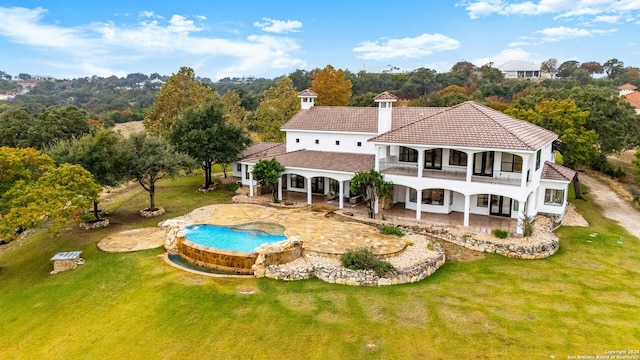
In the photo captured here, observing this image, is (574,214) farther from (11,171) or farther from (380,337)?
(11,171)

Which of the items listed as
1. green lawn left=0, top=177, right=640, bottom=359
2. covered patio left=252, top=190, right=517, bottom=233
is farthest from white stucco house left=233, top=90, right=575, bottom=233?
green lawn left=0, top=177, right=640, bottom=359

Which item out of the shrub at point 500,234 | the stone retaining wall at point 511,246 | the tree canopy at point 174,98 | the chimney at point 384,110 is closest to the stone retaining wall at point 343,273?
the stone retaining wall at point 511,246

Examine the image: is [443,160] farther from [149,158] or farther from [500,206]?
[149,158]

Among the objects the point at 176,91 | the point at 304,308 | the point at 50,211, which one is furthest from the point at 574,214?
the point at 176,91

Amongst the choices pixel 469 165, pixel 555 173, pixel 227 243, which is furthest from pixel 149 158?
pixel 555 173

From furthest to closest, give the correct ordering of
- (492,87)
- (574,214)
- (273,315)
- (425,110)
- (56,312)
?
(492,87) → (425,110) → (574,214) → (56,312) → (273,315)

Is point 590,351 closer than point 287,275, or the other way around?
point 590,351

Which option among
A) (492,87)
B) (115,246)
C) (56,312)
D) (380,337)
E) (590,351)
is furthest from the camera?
(492,87)
